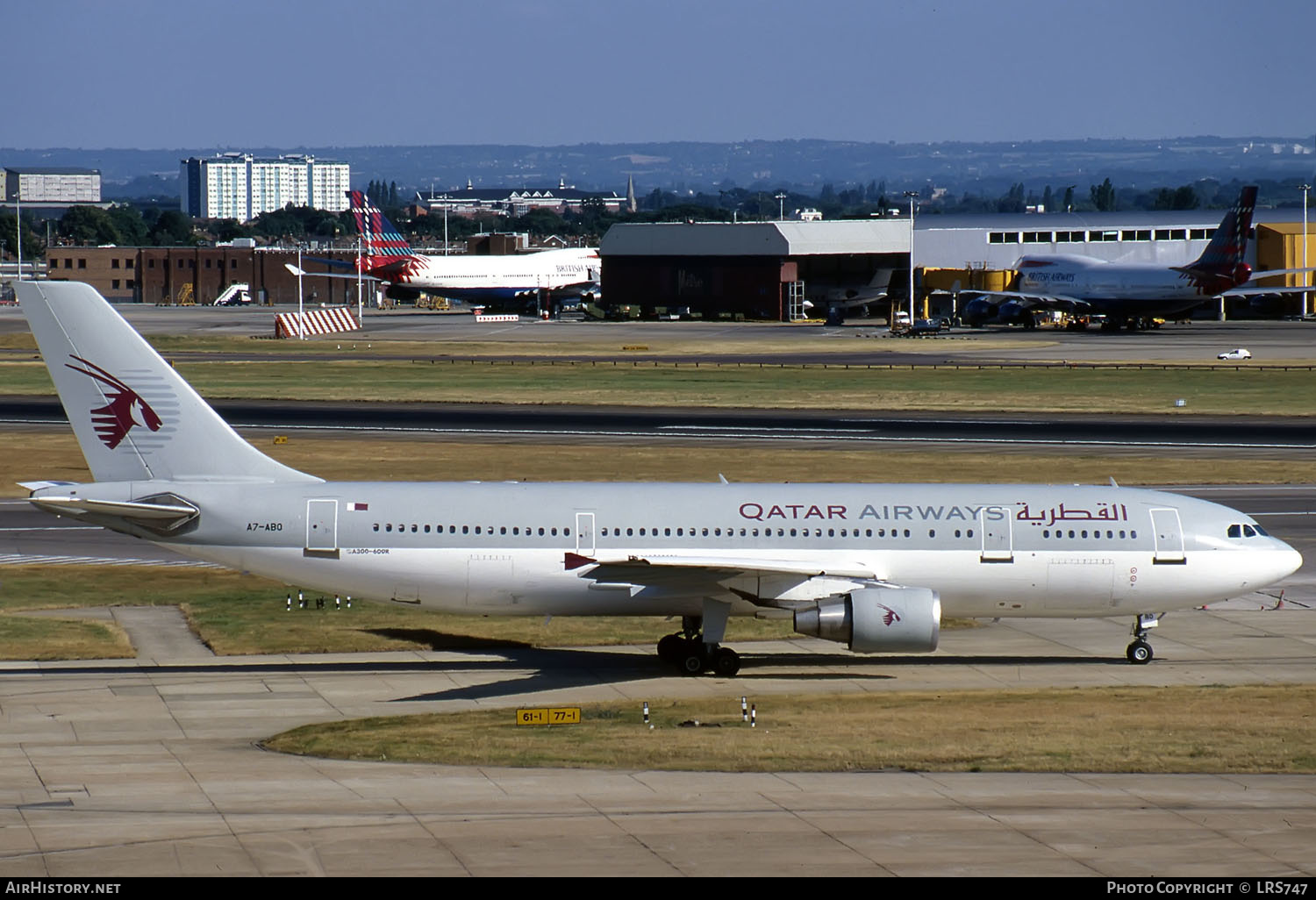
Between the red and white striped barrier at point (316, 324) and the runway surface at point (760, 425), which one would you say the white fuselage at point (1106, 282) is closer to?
the red and white striped barrier at point (316, 324)

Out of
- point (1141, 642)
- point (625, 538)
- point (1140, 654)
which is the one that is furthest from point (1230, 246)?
point (625, 538)

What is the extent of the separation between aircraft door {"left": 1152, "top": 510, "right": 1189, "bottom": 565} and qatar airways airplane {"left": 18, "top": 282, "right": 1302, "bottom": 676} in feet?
0.16

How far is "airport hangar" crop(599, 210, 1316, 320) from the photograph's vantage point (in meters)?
175

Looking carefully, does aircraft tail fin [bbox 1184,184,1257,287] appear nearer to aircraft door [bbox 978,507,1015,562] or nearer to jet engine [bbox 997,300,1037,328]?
jet engine [bbox 997,300,1037,328]

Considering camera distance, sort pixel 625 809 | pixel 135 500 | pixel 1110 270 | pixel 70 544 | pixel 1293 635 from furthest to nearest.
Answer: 1. pixel 1110 270
2. pixel 70 544
3. pixel 1293 635
4. pixel 135 500
5. pixel 625 809

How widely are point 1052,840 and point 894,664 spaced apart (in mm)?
14136

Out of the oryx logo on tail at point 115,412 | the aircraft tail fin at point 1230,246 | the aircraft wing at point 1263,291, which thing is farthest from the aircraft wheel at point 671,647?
the aircraft wing at point 1263,291

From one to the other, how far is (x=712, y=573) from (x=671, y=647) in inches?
107

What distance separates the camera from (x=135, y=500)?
3425 centimetres

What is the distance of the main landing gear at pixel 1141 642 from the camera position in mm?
36219

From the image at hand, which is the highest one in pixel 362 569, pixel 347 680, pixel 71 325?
pixel 71 325

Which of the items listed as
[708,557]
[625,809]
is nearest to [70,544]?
[708,557]

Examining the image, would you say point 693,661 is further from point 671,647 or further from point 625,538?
point 625,538

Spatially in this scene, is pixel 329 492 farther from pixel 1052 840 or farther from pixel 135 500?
pixel 1052 840
